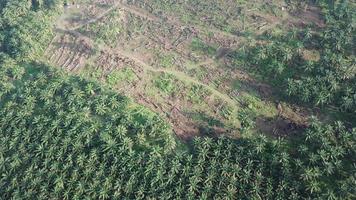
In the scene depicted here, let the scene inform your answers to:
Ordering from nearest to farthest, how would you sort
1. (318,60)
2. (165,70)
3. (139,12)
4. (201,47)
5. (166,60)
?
(318,60) → (165,70) → (166,60) → (201,47) → (139,12)

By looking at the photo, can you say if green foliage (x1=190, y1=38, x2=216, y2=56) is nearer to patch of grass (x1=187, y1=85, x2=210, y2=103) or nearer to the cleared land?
the cleared land

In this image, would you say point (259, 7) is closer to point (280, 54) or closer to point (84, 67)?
point (280, 54)

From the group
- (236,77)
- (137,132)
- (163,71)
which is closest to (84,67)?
(163,71)

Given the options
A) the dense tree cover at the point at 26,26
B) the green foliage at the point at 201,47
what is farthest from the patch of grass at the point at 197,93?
the dense tree cover at the point at 26,26

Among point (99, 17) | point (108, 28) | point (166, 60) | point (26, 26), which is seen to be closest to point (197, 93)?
point (166, 60)

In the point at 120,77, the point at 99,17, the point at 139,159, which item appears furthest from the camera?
the point at 99,17

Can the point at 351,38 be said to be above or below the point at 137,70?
above

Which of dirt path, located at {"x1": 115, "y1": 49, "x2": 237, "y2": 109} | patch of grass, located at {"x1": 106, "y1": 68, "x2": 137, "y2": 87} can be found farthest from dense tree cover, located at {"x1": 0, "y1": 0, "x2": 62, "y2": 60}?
patch of grass, located at {"x1": 106, "y1": 68, "x2": 137, "y2": 87}

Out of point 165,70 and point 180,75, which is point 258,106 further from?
point 165,70
